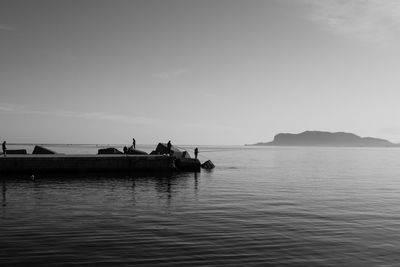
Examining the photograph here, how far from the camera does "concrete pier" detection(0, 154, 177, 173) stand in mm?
41219

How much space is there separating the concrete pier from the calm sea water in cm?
1181

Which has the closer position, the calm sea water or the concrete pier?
Answer: the calm sea water

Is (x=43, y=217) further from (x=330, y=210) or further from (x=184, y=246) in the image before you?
(x=330, y=210)

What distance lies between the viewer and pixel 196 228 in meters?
16.7

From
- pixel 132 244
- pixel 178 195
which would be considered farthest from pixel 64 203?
pixel 132 244

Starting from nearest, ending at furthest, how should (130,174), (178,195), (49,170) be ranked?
(178,195) < (49,170) < (130,174)

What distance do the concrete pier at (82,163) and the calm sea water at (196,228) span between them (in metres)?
11.8

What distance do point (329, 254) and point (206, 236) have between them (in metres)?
5.00

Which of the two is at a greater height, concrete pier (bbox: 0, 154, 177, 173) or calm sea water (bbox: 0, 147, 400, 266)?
concrete pier (bbox: 0, 154, 177, 173)

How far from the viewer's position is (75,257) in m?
12.0

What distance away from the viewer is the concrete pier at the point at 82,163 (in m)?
41.2

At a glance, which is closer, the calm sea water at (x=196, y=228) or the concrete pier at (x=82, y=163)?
the calm sea water at (x=196, y=228)

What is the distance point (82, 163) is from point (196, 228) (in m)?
31.3

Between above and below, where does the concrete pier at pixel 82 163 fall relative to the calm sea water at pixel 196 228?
above
